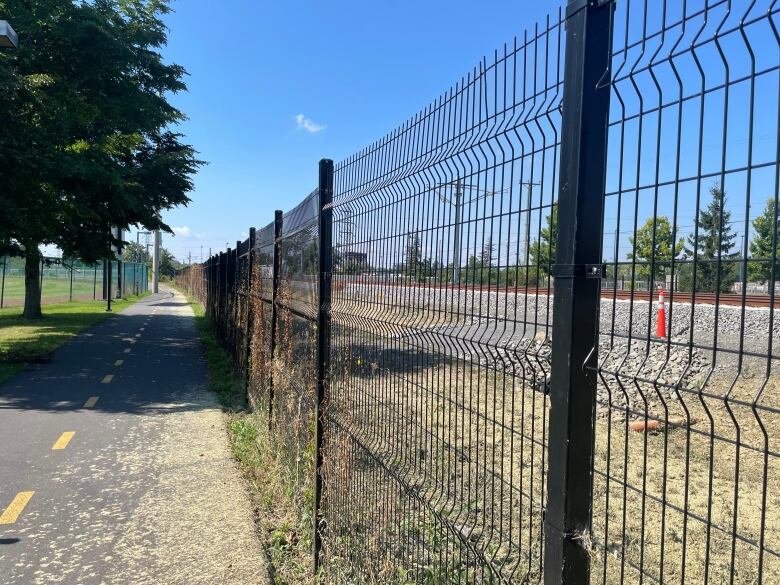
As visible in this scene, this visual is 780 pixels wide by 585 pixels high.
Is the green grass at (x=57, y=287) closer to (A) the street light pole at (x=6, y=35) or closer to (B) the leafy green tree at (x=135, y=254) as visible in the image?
(A) the street light pole at (x=6, y=35)

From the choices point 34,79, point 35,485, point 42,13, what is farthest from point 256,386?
point 42,13

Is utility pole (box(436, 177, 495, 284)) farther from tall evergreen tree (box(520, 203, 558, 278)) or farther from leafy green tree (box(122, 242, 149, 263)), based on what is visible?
leafy green tree (box(122, 242, 149, 263))

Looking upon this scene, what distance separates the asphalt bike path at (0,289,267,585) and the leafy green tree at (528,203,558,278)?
292 cm

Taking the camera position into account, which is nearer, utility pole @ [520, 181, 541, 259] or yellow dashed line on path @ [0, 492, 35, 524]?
utility pole @ [520, 181, 541, 259]

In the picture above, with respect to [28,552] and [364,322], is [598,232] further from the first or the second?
[28,552]

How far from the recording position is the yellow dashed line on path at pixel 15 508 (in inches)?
183

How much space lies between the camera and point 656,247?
4.88 ft

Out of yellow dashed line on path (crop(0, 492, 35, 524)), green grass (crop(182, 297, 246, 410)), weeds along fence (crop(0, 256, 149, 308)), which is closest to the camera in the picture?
yellow dashed line on path (crop(0, 492, 35, 524))

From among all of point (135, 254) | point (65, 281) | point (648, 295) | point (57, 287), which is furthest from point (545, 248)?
point (135, 254)

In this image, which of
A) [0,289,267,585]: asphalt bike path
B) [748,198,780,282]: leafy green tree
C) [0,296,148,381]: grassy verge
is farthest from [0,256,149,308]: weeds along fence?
[748,198,780,282]: leafy green tree

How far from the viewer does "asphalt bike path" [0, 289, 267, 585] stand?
13.1 feet

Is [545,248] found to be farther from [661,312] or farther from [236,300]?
[236,300]

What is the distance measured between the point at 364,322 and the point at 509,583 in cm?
168

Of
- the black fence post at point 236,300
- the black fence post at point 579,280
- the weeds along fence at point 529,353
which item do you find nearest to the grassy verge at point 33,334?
the black fence post at point 236,300
